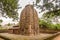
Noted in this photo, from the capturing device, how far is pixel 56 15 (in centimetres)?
1798

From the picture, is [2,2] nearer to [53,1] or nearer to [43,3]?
[43,3]

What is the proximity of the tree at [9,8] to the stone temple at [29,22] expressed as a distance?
32.6 ft

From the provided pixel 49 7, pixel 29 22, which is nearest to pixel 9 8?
pixel 49 7

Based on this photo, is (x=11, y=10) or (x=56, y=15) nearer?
(x=56, y=15)

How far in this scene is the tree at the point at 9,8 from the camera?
64.1ft

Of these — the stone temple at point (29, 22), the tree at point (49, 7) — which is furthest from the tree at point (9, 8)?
the stone temple at point (29, 22)

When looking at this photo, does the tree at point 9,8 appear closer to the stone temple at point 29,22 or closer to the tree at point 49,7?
the tree at point 49,7

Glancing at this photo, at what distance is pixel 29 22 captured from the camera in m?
9.49

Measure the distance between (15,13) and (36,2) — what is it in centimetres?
296

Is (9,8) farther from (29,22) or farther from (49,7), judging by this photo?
(29,22)

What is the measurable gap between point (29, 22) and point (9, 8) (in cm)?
1084

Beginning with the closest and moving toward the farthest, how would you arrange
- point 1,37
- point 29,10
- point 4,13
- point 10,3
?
point 1,37 → point 29,10 → point 10,3 → point 4,13

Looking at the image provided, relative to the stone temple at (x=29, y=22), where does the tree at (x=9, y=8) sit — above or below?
above

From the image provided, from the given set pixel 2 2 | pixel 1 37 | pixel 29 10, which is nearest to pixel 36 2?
pixel 2 2
